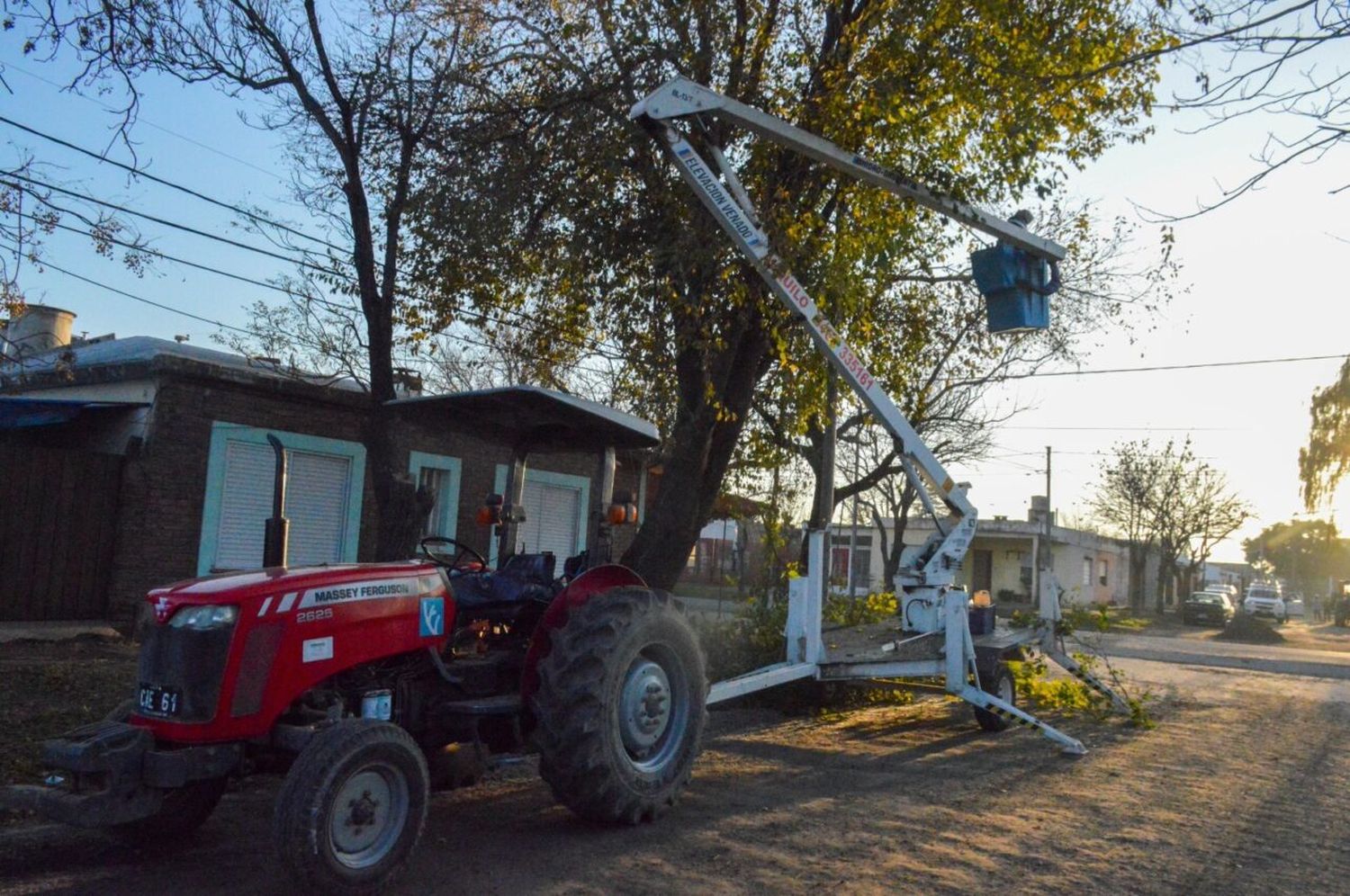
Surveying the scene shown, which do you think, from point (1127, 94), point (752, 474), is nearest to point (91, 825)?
point (1127, 94)

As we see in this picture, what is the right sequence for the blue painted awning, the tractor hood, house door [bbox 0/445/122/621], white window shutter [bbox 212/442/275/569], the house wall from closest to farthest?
the tractor hood < house door [bbox 0/445/122/621] < the house wall < the blue painted awning < white window shutter [bbox 212/442/275/569]

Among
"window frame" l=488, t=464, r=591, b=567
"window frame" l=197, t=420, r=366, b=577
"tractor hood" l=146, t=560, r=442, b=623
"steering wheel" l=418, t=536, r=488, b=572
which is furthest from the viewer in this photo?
"window frame" l=488, t=464, r=591, b=567

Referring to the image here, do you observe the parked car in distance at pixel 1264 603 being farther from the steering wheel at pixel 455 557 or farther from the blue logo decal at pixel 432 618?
the blue logo decal at pixel 432 618

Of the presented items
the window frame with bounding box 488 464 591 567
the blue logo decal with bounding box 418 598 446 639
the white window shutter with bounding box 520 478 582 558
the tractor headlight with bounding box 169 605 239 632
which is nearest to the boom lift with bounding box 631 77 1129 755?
the blue logo decal with bounding box 418 598 446 639

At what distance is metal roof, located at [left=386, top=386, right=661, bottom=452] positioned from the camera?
6141mm

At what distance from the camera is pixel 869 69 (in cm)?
1043

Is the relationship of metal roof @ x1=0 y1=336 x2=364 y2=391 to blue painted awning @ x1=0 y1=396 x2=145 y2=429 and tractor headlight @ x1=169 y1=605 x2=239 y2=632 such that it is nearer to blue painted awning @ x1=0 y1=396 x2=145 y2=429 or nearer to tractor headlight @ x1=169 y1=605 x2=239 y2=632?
blue painted awning @ x1=0 y1=396 x2=145 y2=429

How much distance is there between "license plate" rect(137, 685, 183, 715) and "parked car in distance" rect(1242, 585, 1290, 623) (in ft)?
167

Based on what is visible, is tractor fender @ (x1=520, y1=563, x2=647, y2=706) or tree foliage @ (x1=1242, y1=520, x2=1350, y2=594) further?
tree foliage @ (x1=1242, y1=520, x2=1350, y2=594)

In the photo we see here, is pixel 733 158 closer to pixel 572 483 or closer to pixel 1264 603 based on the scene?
pixel 572 483

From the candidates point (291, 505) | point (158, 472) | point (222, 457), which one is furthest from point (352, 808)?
point (291, 505)

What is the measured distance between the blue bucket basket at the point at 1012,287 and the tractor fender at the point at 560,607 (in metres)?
4.96

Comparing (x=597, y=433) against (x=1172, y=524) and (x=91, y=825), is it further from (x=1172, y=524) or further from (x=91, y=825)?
(x=1172, y=524)

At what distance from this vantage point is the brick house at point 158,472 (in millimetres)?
12453
